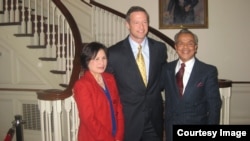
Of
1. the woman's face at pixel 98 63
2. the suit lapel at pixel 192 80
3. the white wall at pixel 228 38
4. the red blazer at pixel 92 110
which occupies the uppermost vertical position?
the white wall at pixel 228 38

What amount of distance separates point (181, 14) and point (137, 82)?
3.47 metres

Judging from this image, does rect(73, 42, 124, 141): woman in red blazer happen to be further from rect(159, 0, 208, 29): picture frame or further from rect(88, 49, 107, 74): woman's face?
rect(159, 0, 208, 29): picture frame

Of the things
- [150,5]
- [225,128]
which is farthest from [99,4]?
[225,128]

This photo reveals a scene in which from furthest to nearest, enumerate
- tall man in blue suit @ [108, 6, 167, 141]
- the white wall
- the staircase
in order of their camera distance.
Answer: the white wall < the staircase < tall man in blue suit @ [108, 6, 167, 141]

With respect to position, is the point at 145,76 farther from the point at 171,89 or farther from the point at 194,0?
the point at 194,0

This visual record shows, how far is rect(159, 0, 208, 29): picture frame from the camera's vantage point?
4.81 metres

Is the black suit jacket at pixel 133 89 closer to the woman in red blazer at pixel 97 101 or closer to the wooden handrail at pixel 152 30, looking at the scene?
the woman in red blazer at pixel 97 101

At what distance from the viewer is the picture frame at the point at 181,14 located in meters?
4.81

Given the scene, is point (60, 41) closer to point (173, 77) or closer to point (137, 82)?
point (137, 82)

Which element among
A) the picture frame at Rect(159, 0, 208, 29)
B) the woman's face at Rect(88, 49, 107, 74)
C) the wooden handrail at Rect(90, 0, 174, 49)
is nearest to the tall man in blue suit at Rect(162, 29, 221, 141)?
the woman's face at Rect(88, 49, 107, 74)

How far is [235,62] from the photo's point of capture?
4.73 metres

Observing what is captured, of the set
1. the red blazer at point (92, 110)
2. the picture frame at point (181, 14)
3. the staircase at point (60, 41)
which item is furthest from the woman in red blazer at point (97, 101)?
the picture frame at point (181, 14)

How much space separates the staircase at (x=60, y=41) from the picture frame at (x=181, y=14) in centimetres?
57

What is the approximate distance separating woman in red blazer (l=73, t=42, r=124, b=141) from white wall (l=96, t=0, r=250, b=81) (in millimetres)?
3524
